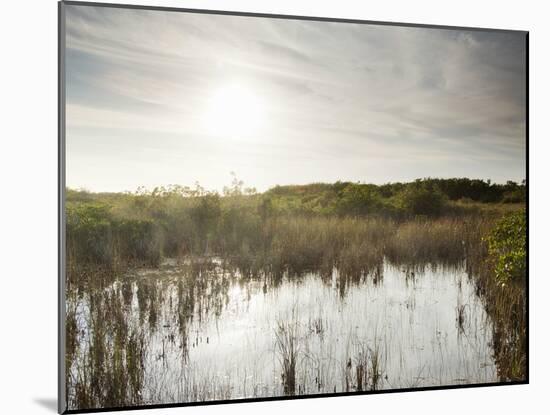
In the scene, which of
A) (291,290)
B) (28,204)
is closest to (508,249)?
(291,290)

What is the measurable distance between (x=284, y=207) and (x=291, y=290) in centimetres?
66

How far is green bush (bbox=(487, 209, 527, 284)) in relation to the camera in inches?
A: 231

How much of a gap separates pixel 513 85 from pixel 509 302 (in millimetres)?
1866

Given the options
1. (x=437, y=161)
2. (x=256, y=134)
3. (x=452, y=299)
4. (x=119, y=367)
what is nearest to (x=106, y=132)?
(x=256, y=134)

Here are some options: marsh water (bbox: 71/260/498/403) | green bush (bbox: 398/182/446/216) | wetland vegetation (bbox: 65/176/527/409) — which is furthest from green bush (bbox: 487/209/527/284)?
green bush (bbox: 398/182/446/216)

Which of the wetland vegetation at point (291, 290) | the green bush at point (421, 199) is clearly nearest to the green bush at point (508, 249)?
the wetland vegetation at point (291, 290)

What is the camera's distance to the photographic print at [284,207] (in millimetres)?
5066

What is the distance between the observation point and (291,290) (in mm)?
5445

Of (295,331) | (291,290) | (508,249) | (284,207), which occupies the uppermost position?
(284,207)

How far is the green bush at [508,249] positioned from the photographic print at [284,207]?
17 mm

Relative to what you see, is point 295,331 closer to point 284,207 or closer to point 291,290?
point 291,290

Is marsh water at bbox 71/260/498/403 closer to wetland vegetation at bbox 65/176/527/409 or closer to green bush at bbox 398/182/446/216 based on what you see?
wetland vegetation at bbox 65/176/527/409

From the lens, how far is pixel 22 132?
508cm

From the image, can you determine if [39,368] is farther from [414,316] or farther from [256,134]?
[414,316]
